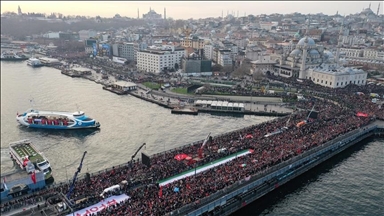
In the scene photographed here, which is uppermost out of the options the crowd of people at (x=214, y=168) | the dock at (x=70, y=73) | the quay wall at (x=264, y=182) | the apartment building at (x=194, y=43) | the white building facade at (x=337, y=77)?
the apartment building at (x=194, y=43)

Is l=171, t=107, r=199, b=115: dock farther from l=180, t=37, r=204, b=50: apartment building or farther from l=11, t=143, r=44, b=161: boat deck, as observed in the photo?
l=180, t=37, r=204, b=50: apartment building

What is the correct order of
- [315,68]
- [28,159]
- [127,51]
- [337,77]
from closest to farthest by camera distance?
[28,159] < [337,77] < [315,68] < [127,51]

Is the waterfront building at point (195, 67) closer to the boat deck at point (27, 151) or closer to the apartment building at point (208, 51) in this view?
the apartment building at point (208, 51)

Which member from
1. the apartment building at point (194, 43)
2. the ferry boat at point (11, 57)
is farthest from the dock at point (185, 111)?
the ferry boat at point (11, 57)

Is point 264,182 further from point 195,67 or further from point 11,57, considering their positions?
point 11,57

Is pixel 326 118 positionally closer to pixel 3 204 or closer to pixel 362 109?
pixel 362 109

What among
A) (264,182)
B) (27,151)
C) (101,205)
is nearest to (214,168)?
(264,182)
